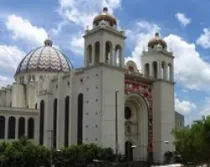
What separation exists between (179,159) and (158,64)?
15315mm

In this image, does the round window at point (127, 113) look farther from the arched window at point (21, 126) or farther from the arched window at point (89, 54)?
the arched window at point (21, 126)

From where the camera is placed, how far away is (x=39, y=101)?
218 feet

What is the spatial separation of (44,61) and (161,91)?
23637 millimetres

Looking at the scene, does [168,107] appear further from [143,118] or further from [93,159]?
[93,159]

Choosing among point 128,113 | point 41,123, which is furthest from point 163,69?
point 41,123

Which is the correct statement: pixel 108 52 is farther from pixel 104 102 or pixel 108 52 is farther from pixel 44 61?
pixel 44 61

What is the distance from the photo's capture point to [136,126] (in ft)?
210

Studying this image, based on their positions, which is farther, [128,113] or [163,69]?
[163,69]

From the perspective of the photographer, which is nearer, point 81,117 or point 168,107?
point 81,117

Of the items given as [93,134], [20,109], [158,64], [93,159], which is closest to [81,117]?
[93,134]

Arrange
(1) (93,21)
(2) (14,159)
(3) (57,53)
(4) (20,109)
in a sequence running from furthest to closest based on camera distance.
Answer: (3) (57,53) → (4) (20,109) → (1) (93,21) → (2) (14,159)

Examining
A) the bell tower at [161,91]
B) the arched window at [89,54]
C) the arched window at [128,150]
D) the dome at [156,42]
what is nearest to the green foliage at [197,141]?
the bell tower at [161,91]

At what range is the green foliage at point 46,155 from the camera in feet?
165

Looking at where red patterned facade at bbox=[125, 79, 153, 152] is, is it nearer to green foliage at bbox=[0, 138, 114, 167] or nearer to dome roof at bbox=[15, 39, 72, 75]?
green foliage at bbox=[0, 138, 114, 167]
